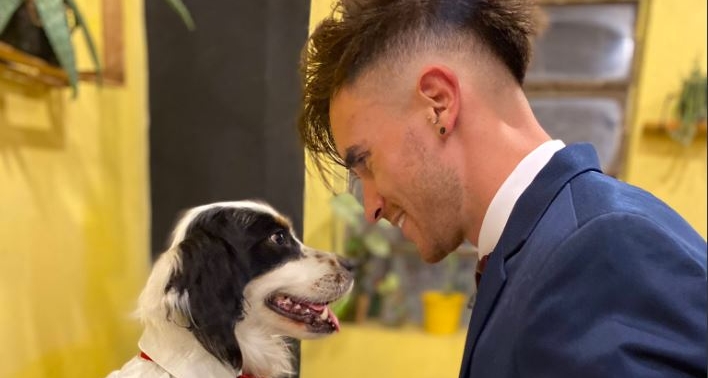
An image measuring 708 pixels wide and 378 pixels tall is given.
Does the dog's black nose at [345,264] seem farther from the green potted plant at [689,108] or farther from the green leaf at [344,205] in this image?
the green potted plant at [689,108]

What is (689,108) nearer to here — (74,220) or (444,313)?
(444,313)

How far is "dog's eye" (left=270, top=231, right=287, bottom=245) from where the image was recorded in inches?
44.1

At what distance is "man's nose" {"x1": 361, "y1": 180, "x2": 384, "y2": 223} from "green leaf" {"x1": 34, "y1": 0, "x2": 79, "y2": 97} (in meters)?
0.79

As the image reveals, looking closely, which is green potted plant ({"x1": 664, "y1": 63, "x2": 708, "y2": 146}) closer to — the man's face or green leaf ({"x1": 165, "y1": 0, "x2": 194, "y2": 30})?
the man's face

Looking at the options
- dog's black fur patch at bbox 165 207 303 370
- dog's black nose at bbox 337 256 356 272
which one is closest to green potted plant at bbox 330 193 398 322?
dog's black nose at bbox 337 256 356 272

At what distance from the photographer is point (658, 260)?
1.61 feet

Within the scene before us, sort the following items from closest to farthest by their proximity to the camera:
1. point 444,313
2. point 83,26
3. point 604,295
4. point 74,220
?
point 604,295 → point 83,26 → point 74,220 → point 444,313

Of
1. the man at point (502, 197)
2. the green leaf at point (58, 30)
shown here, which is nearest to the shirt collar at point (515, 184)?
the man at point (502, 197)

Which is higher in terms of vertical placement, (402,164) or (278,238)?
(402,164)

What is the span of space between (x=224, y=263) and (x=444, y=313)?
123cm

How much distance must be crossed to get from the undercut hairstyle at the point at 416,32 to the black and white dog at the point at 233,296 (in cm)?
42

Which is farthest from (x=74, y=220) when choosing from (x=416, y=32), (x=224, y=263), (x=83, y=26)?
(x=416, y=32)

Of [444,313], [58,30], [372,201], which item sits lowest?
[444,313]

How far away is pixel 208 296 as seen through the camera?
3.25 ft
